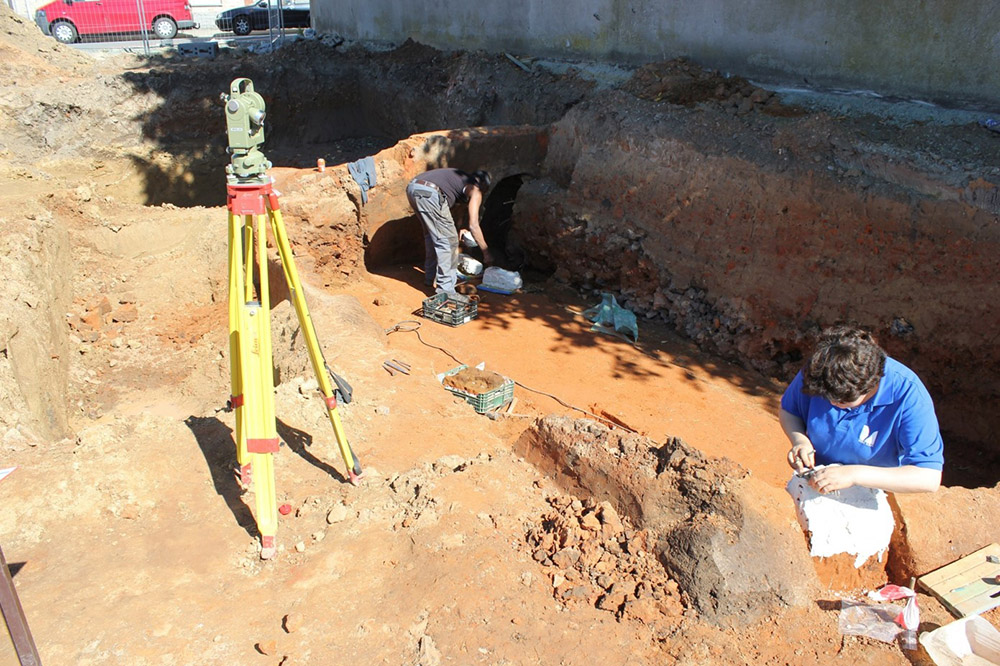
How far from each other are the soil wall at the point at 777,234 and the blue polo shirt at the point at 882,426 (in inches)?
167

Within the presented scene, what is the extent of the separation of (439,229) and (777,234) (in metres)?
3.82

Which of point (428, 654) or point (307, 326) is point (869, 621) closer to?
point (428, 654)

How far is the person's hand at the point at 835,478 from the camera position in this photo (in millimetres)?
3037

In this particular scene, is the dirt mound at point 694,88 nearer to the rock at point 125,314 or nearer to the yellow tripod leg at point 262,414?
the rock at point 125,314

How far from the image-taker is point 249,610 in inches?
139

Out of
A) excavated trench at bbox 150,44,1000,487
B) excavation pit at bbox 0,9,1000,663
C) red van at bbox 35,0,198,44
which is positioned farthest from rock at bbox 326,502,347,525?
red van at bbox 35,0,198,44

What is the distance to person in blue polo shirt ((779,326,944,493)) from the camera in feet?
9.80

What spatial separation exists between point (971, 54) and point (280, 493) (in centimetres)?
814

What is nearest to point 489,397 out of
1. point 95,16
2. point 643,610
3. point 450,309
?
point 450,309

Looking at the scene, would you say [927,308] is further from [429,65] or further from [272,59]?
[272,59]

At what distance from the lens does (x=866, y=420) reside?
3188mm

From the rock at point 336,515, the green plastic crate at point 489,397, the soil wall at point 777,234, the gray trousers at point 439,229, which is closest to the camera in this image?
the rock at point 336,515

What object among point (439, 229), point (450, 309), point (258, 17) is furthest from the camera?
point (258, 17)

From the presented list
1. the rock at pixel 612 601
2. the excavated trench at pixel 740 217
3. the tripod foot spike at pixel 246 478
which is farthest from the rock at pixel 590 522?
the excavated trench at pixel 740 217
